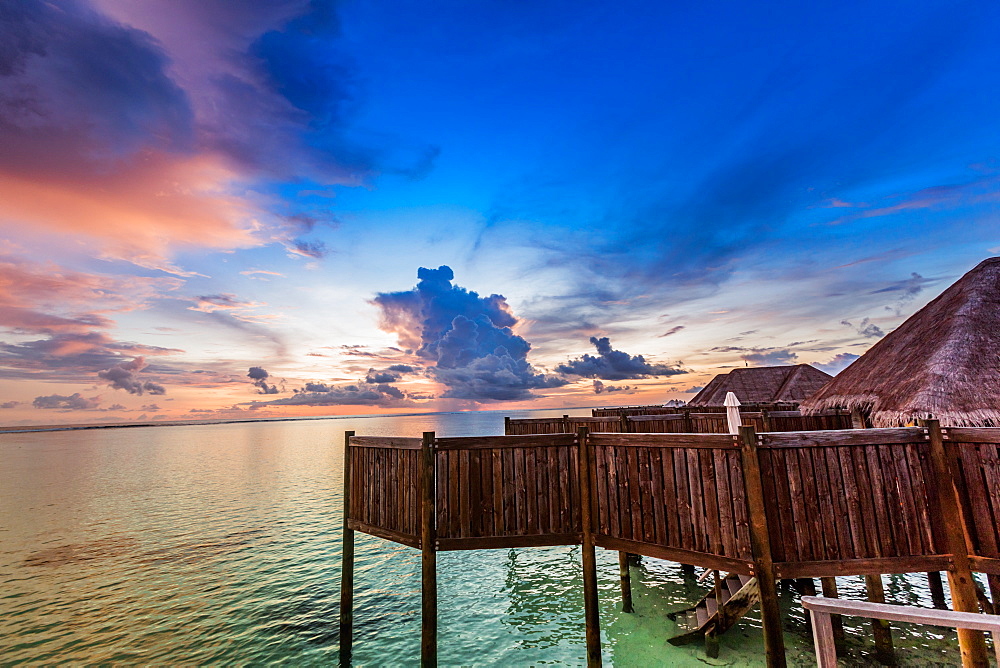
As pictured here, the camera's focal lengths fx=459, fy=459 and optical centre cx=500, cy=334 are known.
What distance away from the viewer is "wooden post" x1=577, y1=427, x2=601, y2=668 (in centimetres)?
891

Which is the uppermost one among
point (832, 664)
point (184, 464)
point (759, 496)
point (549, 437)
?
point (549, 437)

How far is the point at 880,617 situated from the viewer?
362 cm

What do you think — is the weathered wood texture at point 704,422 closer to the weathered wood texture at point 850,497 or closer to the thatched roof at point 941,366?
the thatched roof at point 941,366

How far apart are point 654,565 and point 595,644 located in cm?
866

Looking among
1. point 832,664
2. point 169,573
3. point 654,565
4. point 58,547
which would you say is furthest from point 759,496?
point 58,547

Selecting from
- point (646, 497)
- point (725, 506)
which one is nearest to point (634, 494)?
point (646, 497)

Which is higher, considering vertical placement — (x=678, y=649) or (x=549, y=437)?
(x=549, y=437)

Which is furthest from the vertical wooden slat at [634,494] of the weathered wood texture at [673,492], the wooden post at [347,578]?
the wooden post at [347,578]

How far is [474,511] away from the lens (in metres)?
9.27

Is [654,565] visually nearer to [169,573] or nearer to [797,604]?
[797,604]

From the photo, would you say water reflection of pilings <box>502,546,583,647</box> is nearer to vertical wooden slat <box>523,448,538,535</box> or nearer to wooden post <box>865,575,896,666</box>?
vertical wooden slat <box>523,448,538,535</box>

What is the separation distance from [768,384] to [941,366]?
2747 cm

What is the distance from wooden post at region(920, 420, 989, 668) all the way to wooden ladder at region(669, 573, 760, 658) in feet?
9.52

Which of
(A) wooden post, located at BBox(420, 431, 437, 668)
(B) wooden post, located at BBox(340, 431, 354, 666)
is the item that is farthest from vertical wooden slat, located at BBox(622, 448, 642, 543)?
(B) wooden post, located at BBox(340, 431, 354, 666)
